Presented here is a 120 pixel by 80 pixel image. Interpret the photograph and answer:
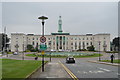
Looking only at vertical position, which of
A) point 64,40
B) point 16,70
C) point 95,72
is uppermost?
point 64,40

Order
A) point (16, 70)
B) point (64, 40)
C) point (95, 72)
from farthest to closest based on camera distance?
point (64, 40) → point (95, 72) → point (16, 70)

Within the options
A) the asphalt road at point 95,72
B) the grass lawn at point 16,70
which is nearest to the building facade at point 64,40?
the grass lawn at point 16,70

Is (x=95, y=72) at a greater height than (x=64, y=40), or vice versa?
(x=64, y=40)

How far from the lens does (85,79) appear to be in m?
12.7

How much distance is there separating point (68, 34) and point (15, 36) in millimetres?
45598

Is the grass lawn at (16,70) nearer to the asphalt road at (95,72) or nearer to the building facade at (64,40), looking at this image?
the asphalt road at (95,72)

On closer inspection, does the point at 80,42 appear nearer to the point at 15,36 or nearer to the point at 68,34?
the point at 68,34

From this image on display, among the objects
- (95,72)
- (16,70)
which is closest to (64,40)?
(95,72)

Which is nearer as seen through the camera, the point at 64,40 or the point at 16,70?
the point at 16,70

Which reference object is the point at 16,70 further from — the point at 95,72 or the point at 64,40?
the point at 64,40

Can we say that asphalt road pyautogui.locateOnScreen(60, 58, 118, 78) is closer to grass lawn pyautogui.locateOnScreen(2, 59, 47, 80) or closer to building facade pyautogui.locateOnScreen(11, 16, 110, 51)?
grass lawn pyautogui.locateOnScreen(2, 59, 47, 80)

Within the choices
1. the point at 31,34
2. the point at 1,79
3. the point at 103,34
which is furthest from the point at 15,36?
the point at 1,79

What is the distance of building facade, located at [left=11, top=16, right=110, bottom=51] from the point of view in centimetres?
14912

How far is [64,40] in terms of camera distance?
5955 inches
